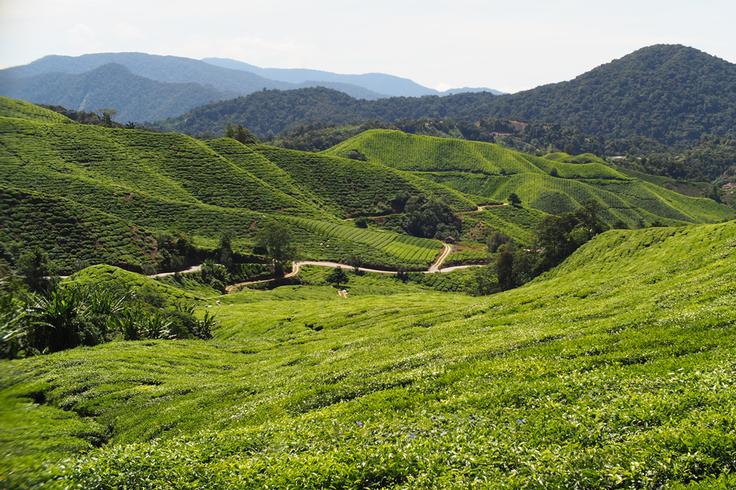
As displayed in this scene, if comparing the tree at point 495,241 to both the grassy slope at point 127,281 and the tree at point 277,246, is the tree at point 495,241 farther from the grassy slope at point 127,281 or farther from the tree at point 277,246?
the grassy slope at point 127,281

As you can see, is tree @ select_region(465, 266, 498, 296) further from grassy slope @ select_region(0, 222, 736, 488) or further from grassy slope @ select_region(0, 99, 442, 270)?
grassy slope @ select_region(0, 222, 736, 488)

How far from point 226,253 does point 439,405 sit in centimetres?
10894

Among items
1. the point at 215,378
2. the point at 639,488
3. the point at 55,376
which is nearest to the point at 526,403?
the point at 639,488

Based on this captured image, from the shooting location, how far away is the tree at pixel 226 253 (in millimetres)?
117188

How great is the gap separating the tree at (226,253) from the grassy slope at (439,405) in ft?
276

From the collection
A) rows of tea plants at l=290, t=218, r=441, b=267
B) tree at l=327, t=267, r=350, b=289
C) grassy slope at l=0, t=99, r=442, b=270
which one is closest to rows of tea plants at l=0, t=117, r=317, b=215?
grassy slope at l=0, t=99, r=442, b=270

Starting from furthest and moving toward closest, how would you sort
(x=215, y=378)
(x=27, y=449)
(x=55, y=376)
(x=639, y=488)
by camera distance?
(x=215, y=378), (x=55, y=376), (x=27, y=449), (x=639, y=488)

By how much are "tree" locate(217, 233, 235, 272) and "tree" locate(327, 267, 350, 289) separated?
25.7 meters

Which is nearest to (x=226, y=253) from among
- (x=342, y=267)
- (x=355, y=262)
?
(x=342, y=267)

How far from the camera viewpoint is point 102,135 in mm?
179875

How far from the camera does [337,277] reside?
124812 mm

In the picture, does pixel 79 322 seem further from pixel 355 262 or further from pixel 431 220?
pixel 431 220

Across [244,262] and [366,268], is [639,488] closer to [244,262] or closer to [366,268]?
[244,262]

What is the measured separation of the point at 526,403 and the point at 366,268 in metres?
126
